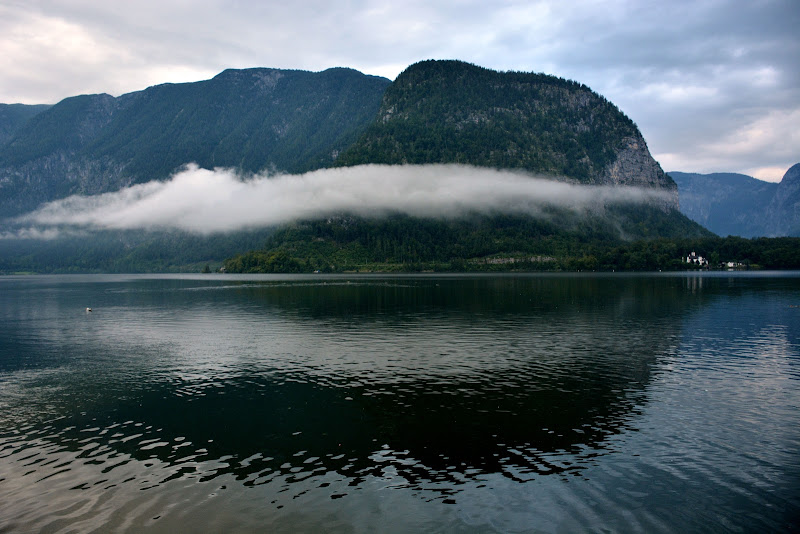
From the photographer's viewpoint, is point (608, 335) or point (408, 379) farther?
point (608, 335)

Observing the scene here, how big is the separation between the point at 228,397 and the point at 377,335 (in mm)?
32255

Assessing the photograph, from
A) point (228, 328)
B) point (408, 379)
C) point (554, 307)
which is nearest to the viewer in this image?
point (408, 379)

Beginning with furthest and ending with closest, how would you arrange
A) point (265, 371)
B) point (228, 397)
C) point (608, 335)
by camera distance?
point (608, 335), point (265, 371), point (228, 397)

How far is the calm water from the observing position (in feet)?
73.2

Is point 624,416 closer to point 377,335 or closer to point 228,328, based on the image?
point 377,335

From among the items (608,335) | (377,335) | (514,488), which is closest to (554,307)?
(608,335)

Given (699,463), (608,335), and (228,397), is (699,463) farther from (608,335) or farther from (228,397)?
(608,335)

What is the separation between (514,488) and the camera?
24.2m

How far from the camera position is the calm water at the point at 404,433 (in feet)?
73.2

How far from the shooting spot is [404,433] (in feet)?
104

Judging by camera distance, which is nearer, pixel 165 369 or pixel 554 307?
pixel 165 369

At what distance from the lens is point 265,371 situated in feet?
165

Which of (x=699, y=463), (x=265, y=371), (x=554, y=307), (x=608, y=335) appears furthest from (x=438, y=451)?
(x=554, y=307)

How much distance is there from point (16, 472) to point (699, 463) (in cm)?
3454
